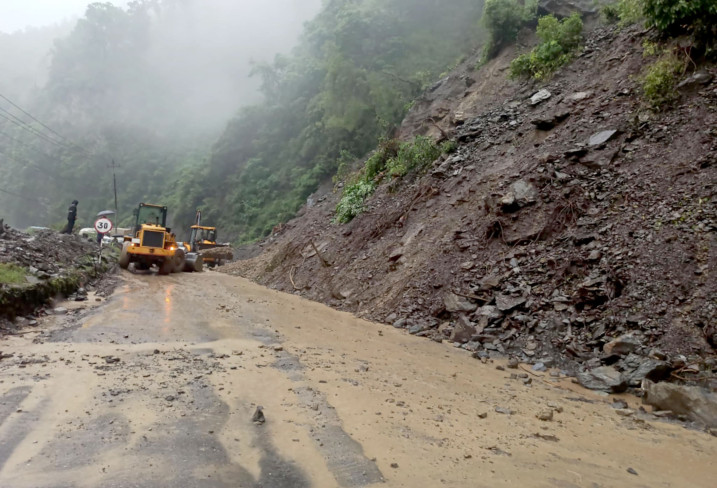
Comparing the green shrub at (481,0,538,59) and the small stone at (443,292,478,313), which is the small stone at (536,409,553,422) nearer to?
the small stone at (443,292,478,313)

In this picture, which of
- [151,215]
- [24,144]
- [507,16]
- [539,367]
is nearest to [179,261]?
[151,215]

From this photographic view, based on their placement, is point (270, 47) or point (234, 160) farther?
point (270, 47)

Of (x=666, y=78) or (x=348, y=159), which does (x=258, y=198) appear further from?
(x=666, y=78)

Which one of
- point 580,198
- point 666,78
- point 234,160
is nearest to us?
point 580,198

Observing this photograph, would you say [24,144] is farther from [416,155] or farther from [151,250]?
[416,155]

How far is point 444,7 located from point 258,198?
20.3m

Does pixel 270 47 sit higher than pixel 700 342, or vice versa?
pixel 270 47

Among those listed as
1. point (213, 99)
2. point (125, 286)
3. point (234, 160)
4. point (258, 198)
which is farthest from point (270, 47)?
point (125, 286)

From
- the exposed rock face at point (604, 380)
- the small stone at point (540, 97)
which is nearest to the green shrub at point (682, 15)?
the small stone at point (540, 97)

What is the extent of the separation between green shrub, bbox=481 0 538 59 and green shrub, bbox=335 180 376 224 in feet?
26.0

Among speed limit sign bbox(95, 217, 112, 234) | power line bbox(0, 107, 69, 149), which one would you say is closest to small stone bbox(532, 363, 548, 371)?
speed limit sign bbox(95, 217, 112, 234)

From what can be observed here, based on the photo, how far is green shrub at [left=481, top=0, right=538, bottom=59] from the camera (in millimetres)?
18984

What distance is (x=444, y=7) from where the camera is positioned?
3381 cm

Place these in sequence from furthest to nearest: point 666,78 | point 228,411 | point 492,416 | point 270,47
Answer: point 270,47 < point 666,78 < point 492,416 < point 228,411
